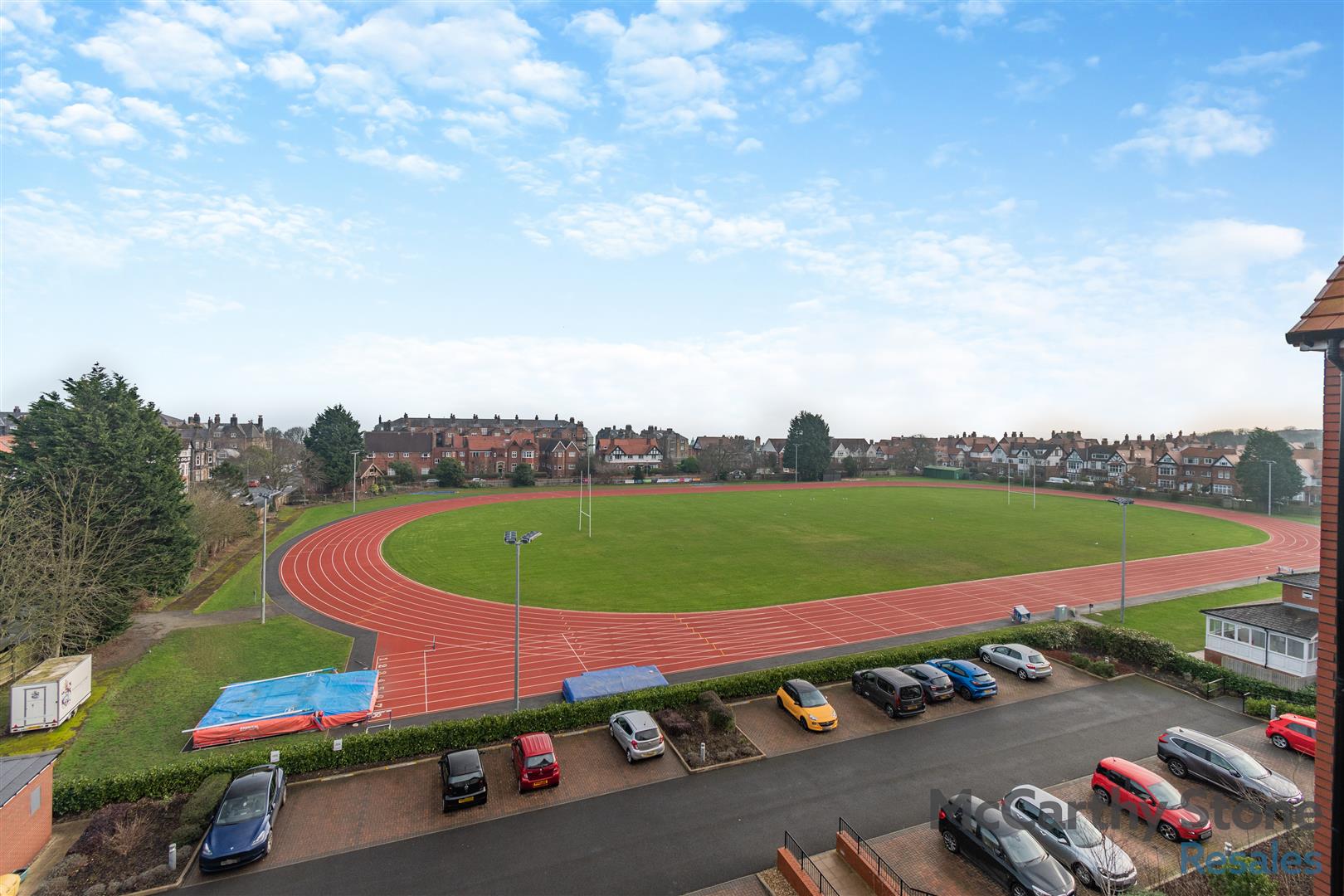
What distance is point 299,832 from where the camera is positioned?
Answer: 48.5 ft

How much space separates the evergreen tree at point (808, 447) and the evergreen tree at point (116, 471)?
3521 inches

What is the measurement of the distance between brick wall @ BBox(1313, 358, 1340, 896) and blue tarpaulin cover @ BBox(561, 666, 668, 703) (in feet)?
56.3

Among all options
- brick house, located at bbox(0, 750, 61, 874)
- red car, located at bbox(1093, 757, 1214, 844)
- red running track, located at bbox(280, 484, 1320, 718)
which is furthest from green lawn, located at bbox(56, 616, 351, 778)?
red car, located at bbox(1093, 757, 1214, 844)

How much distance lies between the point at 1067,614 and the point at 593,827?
27.7 metres

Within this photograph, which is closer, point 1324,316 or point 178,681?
point 1324,316

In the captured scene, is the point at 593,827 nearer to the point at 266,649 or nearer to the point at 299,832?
the point at 299,832

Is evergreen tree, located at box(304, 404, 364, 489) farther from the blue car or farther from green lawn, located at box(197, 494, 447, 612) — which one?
the blue car

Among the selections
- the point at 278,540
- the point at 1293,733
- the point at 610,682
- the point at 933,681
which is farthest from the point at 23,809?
the point at 278,540

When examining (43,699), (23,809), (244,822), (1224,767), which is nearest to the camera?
(23,809)

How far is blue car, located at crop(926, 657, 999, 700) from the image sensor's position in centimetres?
2198

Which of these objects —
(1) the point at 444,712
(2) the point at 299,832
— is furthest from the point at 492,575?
(2) the point at 299,832

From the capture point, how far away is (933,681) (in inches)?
862

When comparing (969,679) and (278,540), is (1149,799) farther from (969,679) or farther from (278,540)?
(278,540)

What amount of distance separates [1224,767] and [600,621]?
2325 centimetres
